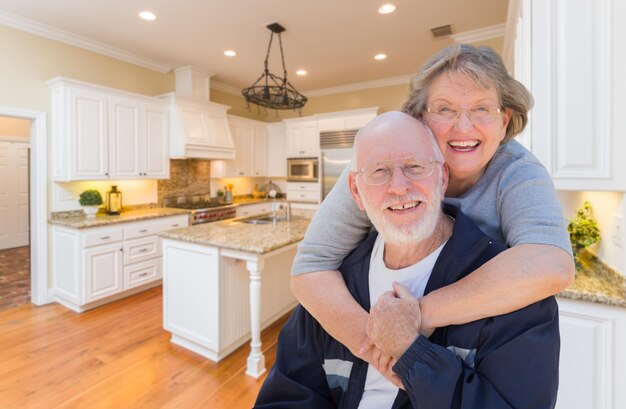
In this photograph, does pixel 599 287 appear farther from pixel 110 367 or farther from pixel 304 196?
pixel 304 196

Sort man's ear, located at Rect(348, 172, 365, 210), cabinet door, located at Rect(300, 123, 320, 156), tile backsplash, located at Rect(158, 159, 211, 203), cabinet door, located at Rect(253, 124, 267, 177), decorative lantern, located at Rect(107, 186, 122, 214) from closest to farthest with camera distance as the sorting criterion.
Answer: man's ear, located at Rect(348, 172, 365, 210)
decorative lantern, located at Rect(107, 186, 122, 214)
tile backsplash, located at Rect(158, 159, 211, 203)
cabinet door, located at Rect(300, 123, 320, 156)
cabinet door, located at Rect(253, 124, 267, 177)

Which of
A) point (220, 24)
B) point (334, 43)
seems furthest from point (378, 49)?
point (220, 24)

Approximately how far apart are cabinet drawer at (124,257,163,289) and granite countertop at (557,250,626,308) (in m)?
4.08

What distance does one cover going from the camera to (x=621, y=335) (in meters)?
1.48

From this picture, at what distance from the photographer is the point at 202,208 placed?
4.79m

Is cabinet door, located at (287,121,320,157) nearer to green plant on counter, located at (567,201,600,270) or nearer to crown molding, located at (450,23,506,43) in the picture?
crown molding, located at (450,23,506,43)

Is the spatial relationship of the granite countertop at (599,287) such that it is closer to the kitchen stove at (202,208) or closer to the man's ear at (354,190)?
the man's ear at (354,190)

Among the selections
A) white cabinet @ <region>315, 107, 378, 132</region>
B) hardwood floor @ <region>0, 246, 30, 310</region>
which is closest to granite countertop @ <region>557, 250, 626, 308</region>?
white cabinet @ <region>315, 107, 378, 132</region>

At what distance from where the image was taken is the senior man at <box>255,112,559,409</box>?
688mm

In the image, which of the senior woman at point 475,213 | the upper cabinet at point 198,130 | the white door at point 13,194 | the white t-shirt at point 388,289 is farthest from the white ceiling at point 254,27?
the white door at point 13,194

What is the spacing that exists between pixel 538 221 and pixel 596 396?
4.66 feet

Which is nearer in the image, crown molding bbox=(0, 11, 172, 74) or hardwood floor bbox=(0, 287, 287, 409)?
hardwood floor bbox=(0, 287, 287, 409)

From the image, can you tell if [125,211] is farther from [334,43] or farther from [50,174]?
[334,43]

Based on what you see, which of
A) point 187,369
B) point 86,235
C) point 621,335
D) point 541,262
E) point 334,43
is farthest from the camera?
point 334,43
